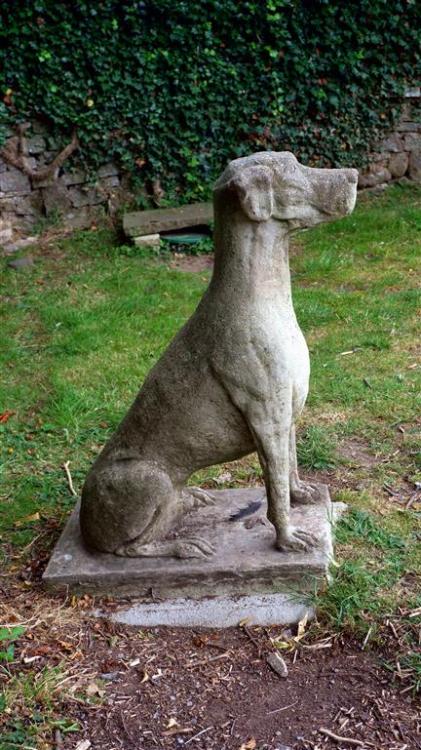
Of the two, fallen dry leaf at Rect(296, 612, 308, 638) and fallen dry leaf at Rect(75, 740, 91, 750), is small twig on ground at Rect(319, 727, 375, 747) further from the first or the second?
fallen dry leaf at Rect(75, 740, 91, 750)

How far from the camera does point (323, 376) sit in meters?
6.12

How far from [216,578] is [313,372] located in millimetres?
2750

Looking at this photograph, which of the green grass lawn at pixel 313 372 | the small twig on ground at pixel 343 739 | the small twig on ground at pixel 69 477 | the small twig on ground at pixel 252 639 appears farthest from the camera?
the small twig on ground at pixel 69 477

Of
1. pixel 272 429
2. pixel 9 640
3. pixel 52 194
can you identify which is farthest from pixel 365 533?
pixel 52 194

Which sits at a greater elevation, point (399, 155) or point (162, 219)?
point (399, 155)

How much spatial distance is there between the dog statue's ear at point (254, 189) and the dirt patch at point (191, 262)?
5749mm

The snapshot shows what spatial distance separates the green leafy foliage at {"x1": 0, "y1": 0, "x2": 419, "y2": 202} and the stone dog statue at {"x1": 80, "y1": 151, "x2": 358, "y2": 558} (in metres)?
6.91

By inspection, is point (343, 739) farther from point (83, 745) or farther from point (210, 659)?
point (83, 745)

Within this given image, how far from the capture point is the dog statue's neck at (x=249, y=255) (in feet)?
10.9

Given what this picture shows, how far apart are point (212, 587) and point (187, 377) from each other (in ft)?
3.06

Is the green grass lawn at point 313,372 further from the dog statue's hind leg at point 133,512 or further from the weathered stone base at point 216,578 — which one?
the dog statue's hind leg at point 133,512

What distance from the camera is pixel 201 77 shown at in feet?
33.0

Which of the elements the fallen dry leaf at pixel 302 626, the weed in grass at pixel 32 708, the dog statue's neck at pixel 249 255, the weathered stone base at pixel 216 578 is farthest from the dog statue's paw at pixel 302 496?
the weed in grass at pixel 32 708

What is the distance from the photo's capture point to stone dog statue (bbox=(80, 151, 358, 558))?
10.9ft
